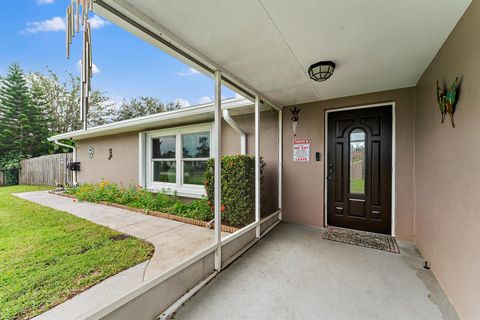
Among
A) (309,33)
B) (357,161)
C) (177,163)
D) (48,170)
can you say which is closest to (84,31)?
(309,33)

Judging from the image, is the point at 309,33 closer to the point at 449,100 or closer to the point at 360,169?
the point at 449,100

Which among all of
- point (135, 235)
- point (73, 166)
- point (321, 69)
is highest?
point (321, 69)

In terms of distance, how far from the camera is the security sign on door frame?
358 cm

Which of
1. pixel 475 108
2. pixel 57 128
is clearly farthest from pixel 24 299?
pixel 57 128

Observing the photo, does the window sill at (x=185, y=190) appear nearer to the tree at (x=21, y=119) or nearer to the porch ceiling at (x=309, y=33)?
the porch ceiling at (x=309, y=33)

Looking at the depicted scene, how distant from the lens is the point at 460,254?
5.06ft

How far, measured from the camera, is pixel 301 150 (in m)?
3.63

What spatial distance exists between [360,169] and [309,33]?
2459 millimetres

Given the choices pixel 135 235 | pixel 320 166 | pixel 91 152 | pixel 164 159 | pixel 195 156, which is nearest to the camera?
pixel 135 235

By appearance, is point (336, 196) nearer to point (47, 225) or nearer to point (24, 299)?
point (24, 299)

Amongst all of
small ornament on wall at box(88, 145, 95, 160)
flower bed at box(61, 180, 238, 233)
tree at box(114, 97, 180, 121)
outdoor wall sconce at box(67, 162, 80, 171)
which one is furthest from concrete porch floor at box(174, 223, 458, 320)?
tree at box(114, 97, 180, 121)

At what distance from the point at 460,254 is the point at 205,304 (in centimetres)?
213

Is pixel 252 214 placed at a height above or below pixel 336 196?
below

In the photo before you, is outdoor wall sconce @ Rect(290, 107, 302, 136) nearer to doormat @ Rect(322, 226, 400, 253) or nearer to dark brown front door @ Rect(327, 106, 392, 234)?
dark brown front door @ Rect(327, 106, 392, 234)
